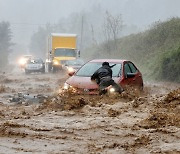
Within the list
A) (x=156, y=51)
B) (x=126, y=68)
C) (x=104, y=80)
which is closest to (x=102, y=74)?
(x=104, y=80)

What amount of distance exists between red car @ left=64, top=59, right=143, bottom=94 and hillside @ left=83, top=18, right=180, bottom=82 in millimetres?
11738

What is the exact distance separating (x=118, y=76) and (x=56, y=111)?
3439 mm

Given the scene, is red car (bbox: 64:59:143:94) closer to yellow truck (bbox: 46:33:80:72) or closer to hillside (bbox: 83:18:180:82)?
hillside (bbox: 83:18:180:82)

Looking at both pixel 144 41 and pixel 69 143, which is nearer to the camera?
pixel 69 143

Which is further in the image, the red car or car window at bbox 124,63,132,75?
car window at bbox 124,63,132,75

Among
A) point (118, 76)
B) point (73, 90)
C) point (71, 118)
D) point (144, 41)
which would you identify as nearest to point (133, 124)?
point (71, 118)

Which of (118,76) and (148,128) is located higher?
(118,76)

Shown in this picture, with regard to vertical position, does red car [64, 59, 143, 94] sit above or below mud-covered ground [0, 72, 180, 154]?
above

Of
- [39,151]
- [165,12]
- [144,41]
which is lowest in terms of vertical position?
[39,151]

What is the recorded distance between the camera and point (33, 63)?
3944 cm

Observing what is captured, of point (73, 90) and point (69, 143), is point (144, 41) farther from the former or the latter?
point (69, 143)

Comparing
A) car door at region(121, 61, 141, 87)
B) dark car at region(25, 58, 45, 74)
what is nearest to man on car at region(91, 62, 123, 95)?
car door at region(121, 61, 141, 87)

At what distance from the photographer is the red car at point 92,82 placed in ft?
39.7

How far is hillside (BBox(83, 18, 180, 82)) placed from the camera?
26.6 m
